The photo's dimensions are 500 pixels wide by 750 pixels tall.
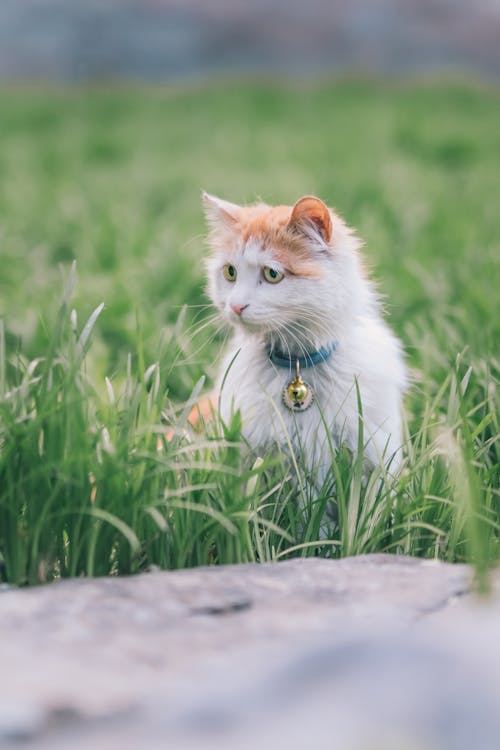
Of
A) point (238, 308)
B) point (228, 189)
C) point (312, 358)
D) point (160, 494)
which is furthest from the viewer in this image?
point (228, 189)

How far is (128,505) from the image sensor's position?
1.90 meters

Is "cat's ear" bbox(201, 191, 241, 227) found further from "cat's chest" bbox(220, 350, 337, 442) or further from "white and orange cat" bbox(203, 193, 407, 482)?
"cat's chest" bbox(220, 350, 337, 442)

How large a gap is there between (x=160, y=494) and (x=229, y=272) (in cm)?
76

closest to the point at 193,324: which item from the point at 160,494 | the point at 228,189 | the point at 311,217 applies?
the point at 311,217

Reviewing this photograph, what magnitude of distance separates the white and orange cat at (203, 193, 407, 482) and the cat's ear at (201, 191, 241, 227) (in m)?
0.06

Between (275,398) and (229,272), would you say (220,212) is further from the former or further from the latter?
(275,398)

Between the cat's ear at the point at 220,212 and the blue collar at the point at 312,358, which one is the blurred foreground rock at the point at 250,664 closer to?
the blue collar at the point at 312,358

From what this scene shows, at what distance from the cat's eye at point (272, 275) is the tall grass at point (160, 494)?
341mm

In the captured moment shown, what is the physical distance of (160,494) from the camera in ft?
6.54

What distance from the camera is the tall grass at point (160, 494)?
1.86 metres

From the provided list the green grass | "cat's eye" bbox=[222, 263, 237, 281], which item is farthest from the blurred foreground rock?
"cat's eye" bbox=[222, 263, 237, 281]

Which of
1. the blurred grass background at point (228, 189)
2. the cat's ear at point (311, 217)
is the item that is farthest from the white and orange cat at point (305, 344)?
the blurred grass background at point (228, 189)

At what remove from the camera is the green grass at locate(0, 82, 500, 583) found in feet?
6.20

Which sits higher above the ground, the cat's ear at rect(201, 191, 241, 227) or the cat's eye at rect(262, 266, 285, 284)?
the cat's ear at rect(201, 191, 241, 227)
